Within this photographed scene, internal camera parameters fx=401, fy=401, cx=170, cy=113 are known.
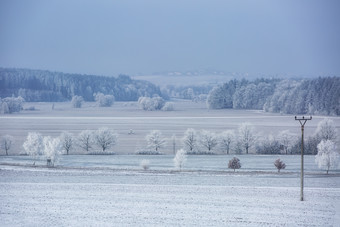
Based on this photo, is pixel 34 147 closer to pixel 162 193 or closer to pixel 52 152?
pixel 52 152

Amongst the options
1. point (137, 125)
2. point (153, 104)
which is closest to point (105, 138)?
point (137, 125)

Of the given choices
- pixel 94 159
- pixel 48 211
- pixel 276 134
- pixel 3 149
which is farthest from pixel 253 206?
pixel 3 149

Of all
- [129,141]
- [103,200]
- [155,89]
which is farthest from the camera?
[155,89]

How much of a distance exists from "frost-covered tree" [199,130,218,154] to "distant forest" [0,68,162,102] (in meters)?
34.0

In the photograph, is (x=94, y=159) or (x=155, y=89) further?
(x=155, y=89)

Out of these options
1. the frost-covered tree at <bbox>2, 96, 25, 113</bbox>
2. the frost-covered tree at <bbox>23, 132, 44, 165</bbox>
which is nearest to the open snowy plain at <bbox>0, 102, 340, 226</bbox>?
the frost-covered tree at <bbox>23, 132, 44, 165</bbox>

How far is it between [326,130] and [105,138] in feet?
59.9

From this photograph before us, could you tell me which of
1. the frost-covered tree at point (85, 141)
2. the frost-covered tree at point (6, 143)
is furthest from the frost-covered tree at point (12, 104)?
the frost-covered tree at point (85, 141)

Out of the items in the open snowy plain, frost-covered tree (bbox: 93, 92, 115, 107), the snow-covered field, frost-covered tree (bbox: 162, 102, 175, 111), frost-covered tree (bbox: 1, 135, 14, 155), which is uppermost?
frost-covered tree (bbox: 93, 92, 115, 107)

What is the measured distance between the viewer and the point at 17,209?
590 inches

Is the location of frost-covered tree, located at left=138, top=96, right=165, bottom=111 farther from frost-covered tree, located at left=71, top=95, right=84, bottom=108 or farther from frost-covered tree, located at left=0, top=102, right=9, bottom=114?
frost-covered tree, located at left=0, top=102, right=9, bottom=114

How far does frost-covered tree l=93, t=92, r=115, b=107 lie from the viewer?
73.9 metres

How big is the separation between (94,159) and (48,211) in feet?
50.1

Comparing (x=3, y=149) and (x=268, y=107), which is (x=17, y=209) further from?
(x=268, y=107)
